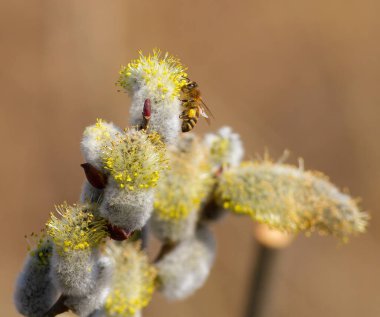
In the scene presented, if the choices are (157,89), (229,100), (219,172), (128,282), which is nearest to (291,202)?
(219,172)

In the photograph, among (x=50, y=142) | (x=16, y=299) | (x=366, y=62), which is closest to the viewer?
(x=16, y=299)

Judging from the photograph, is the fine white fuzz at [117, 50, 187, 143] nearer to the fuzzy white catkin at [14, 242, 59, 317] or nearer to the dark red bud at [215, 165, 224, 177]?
the fuzzy white catkin at [14, 242, 59, 317]

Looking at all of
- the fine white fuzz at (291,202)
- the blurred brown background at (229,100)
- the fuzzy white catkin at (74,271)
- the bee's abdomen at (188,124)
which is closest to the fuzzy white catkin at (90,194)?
the fuzzy white catkin at (74,271)

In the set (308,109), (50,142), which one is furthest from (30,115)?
(308,109)

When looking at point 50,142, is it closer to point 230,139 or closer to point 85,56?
point 85,56

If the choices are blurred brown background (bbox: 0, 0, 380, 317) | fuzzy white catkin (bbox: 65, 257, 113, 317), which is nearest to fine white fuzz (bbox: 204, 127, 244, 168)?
fuzzy white catkin (bbox: 65, 257, 113, 317)

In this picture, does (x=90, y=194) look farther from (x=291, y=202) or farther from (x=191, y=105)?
(x=291, y=202)
